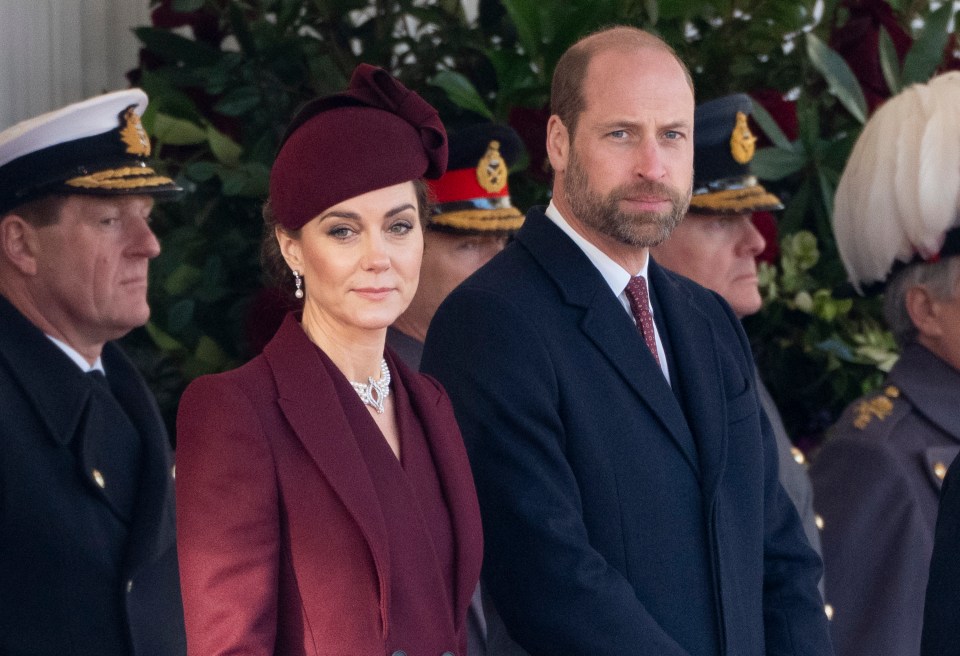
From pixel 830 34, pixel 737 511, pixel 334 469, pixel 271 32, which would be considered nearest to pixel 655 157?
pixel 737 511

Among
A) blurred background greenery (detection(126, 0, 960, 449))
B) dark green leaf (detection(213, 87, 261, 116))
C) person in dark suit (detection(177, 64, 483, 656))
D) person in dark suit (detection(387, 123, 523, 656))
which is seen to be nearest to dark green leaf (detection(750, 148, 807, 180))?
blurred background greenery (detection(126, 0, 960, 449))

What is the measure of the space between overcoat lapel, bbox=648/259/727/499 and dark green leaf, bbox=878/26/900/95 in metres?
1.64

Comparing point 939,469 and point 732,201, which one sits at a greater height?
point 732,201

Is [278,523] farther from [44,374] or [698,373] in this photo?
[44,374]

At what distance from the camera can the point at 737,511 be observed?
2.33 metres

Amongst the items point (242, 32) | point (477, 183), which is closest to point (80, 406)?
point (477, 183)

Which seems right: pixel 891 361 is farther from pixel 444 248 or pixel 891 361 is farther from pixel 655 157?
pixel 655 157

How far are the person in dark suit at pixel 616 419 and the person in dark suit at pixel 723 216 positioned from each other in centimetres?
76

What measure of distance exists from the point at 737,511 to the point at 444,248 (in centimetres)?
109

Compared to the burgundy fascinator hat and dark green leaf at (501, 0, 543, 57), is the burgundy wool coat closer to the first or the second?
the burgundy fascinator hat

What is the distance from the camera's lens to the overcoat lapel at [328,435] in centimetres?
184

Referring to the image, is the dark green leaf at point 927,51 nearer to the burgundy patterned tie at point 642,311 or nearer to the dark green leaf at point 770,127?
the dark green leaf at point 770,127

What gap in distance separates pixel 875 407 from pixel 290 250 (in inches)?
61.0

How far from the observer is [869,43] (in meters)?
3.95
